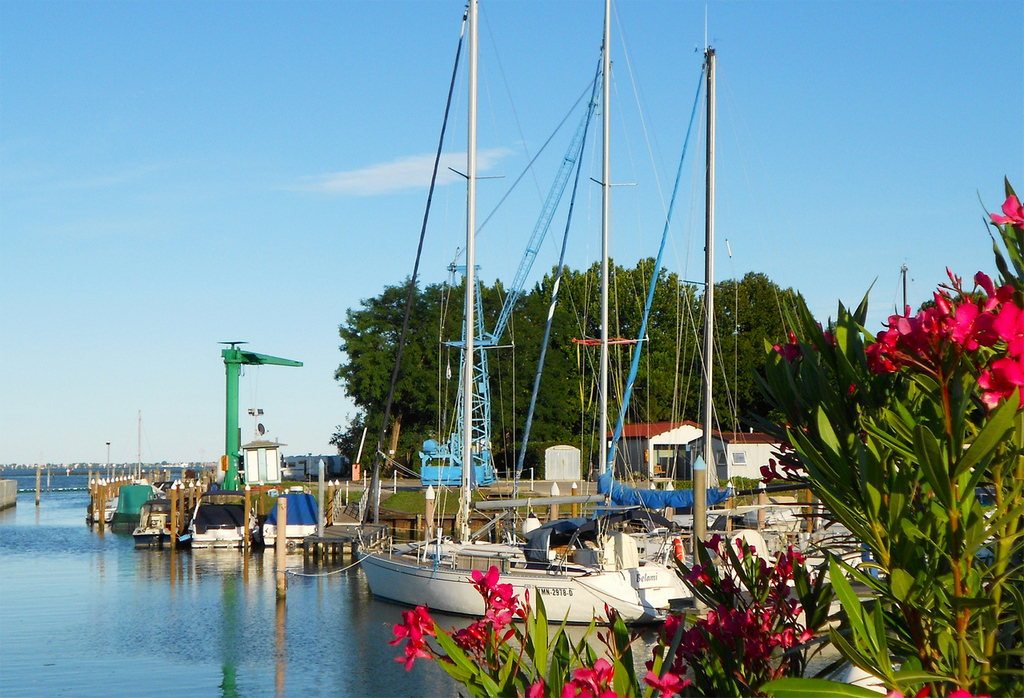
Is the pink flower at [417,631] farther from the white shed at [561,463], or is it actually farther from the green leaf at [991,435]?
the white shed at [561,463]

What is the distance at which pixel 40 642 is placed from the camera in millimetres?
21875

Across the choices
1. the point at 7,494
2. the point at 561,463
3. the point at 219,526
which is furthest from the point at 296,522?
the point at 7,494

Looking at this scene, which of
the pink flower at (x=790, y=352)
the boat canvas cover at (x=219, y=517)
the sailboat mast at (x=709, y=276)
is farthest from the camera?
the boat canvas cover at (x=219, y=517)

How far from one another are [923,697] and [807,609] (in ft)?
3.98

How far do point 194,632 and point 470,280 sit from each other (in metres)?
10.7

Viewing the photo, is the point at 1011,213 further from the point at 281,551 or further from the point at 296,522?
the point at 296,522

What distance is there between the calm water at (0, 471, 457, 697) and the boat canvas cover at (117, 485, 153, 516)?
15090 mm

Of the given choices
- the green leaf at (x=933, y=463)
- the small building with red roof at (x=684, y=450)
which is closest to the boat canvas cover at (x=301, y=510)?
the small building with red roof at (x=684, y=450)

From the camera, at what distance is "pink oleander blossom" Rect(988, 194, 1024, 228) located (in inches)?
127

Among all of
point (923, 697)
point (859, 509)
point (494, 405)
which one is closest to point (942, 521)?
point (859, 509)

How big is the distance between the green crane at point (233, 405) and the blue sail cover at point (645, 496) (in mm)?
22114

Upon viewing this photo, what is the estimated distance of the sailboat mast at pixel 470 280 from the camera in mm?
21625

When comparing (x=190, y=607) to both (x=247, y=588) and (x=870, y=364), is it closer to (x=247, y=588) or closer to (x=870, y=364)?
(x=247, y=588)

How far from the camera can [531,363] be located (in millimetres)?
62938
